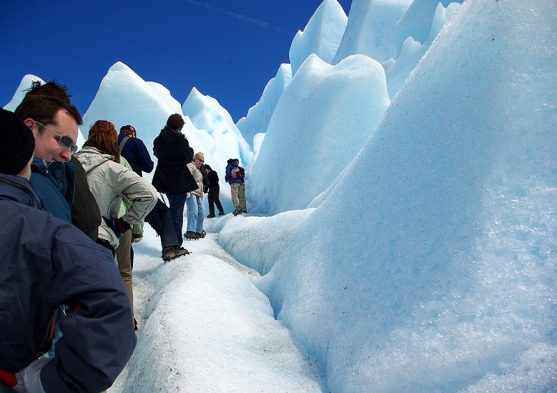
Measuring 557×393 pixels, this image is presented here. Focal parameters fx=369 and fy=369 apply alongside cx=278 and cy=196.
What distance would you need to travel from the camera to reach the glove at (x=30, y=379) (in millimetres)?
715

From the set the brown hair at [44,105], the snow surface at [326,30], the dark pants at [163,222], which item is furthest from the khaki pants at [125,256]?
the snow surface at [326,30]

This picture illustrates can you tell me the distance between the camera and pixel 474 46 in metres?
2.04

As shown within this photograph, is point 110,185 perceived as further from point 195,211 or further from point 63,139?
point 195,211

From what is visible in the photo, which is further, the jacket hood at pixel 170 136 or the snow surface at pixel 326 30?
the snow surface at pixel 326 30

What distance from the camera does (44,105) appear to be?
1.23 meters

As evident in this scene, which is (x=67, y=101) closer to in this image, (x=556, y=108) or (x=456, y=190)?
(x=456, y=190)

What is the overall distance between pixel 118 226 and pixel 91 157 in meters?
0.45

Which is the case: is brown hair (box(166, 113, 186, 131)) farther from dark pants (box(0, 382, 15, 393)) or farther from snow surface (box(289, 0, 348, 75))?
snow surface (box(289, 0, 348, 75))

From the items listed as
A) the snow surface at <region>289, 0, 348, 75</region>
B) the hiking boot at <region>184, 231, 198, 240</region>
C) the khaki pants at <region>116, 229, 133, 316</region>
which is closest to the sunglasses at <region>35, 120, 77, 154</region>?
the khaki pants at <region>116, 229, 133, 316</region>

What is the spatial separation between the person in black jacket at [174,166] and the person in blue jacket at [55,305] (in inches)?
129

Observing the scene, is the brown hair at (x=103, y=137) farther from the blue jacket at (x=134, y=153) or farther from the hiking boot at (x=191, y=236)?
the hiking boot at (x=191, y=236)

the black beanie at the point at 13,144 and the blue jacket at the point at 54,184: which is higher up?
the black beanie at the point at 13,144

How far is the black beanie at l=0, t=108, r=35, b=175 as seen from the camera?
0.79 metres

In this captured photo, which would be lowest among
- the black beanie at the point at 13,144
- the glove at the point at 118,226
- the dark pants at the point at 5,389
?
the dark pants at the point at 5,389
